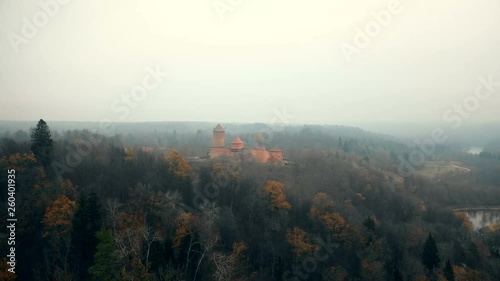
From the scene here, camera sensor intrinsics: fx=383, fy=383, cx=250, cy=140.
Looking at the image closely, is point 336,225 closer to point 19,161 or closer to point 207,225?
point 207,225

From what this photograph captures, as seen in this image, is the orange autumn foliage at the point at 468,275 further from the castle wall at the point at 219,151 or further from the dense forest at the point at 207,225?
the castle wall at the point at 219,151

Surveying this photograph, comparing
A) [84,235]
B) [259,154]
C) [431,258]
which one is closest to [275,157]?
[259,154]

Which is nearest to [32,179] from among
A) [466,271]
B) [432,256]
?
[432,256]

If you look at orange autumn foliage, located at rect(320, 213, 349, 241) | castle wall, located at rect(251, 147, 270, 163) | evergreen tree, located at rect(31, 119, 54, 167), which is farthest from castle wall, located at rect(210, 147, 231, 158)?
evergreen tree, located at rect(31, 119, 54, 167)

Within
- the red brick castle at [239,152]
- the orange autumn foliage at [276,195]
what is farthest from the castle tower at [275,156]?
the orange autumn foliage at [276,195]

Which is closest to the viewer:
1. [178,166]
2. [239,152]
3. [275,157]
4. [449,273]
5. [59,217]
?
[59,217]

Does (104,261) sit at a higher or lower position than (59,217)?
lower
